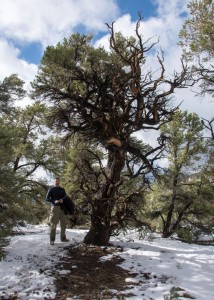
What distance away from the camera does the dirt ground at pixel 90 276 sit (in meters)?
7.80

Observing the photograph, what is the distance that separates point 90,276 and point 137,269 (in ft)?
4.35

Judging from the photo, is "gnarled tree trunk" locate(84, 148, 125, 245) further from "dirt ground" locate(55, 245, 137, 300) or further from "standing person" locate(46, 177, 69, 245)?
"standing person" locate(46, 177, 69, 245)

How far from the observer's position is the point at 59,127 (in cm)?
1324

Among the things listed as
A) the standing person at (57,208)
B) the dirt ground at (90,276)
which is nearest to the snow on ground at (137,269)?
the dirt ground at (90,276)

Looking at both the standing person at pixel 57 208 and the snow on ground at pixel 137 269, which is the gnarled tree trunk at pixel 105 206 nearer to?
the snow on ground at pixel 137 269

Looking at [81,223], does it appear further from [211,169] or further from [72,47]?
[72,47]

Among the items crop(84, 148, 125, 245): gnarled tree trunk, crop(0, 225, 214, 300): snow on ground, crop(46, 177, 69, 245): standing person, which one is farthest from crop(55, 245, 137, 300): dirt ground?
crop(46, 177, 69, 245): standing person

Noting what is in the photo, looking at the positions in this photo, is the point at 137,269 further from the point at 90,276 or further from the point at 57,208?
the point at 57,208

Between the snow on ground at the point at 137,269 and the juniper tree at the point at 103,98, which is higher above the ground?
the juniper tree at the point at 103,98

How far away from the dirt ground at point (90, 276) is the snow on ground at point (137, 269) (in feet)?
Result: 0.72

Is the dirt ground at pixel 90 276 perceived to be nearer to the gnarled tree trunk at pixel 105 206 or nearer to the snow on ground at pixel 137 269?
the snow on ground at pixel 137 269

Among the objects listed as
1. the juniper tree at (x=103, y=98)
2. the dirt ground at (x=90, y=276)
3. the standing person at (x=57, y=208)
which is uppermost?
the juniper tree at (x=103, y=98)

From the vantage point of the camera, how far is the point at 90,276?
905cm

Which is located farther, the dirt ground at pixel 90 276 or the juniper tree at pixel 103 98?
the juniper tree at pixel 103 98
